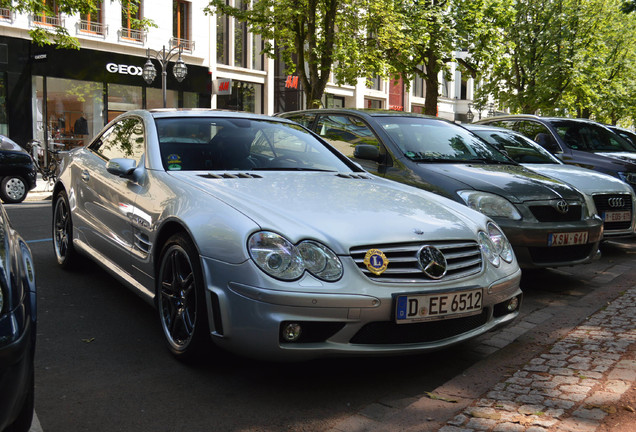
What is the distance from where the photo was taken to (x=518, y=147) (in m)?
8.85

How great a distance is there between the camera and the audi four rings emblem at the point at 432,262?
357 cm

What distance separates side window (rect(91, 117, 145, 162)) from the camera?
5039 mm

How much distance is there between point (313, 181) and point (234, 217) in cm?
100

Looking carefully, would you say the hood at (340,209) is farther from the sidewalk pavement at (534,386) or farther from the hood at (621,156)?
the hood at (621,156)

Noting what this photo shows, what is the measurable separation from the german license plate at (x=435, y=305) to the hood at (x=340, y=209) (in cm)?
32

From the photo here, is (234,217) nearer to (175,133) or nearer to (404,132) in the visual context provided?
(175,133)

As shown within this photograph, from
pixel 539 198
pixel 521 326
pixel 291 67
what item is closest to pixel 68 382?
pixel 521 326

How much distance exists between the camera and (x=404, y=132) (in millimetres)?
6969

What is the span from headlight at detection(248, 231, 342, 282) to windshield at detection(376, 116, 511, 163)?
3.34 m

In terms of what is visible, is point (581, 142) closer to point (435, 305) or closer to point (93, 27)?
point (435, 305)

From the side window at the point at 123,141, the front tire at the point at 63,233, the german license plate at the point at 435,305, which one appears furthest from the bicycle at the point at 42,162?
the german license plate at the point at 435,305

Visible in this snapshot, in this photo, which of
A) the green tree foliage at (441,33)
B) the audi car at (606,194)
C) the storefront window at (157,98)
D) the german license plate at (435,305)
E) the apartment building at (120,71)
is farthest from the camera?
the storefront window at (157,98)

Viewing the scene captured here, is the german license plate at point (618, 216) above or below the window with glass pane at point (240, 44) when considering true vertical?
below

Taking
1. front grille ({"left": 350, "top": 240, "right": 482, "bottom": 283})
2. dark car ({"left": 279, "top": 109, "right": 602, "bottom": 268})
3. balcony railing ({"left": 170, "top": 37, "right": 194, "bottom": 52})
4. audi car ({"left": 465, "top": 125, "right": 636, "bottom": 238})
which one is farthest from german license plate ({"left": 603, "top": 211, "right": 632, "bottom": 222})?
balcony railing ({"left": 170, "top": 37, "right": 194, "bottom": 52})
